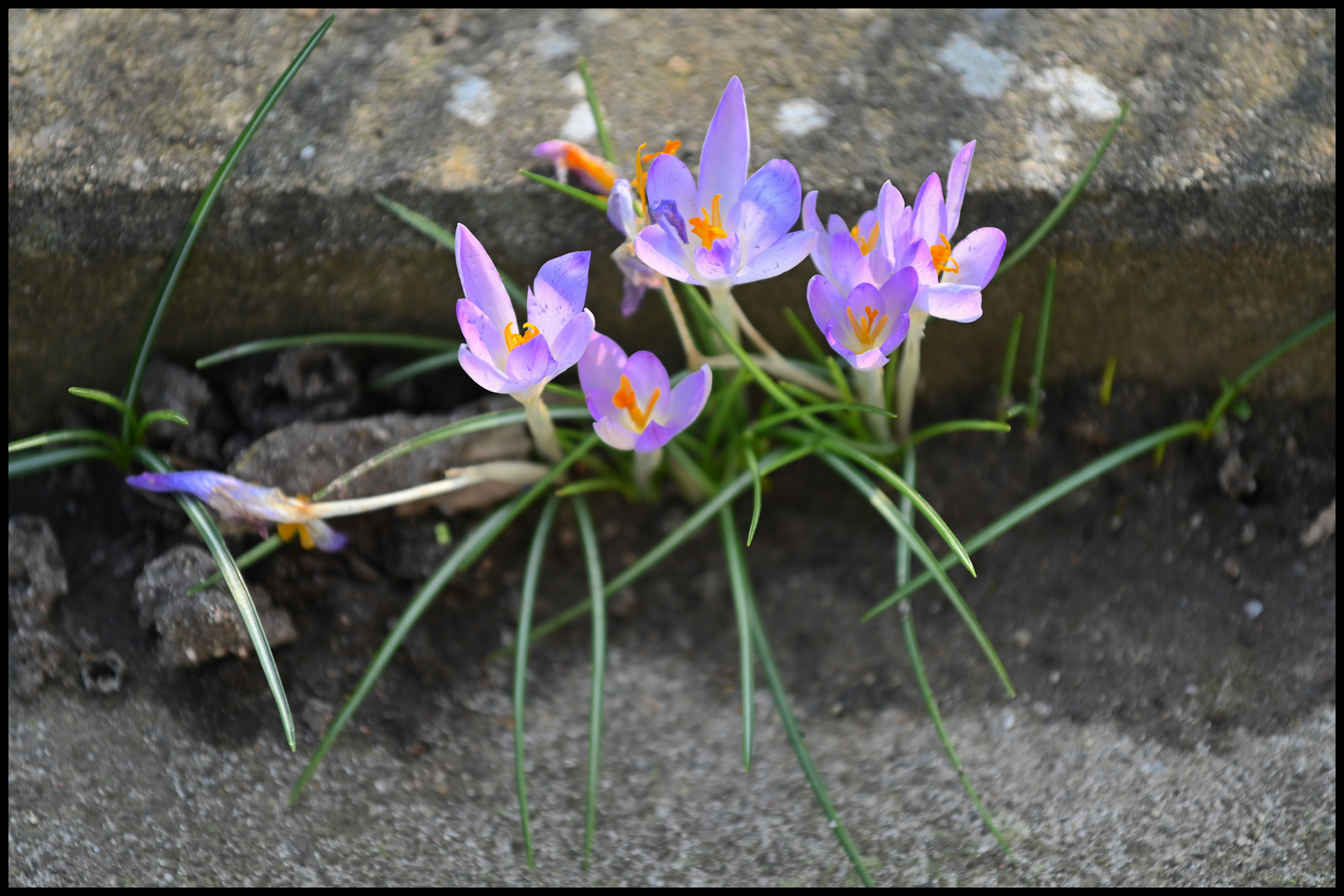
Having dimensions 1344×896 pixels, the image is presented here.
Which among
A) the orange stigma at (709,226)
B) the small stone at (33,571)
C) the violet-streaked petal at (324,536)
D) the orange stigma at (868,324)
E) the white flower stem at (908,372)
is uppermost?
the orange stigma at (709,226)

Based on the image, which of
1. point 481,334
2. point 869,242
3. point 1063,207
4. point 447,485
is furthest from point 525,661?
point 1063,207

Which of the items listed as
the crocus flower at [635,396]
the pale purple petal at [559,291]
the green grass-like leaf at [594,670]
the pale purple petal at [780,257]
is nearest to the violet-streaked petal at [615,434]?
the crocus flower at [635,396]

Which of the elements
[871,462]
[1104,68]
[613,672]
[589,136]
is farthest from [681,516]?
[1104,68]

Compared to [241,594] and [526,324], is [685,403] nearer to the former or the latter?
[526,324]

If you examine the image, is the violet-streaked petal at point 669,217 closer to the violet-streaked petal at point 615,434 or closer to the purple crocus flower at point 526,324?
the purple crocus flower at point 526,324

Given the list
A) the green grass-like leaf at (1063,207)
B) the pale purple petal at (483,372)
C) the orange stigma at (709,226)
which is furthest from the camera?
the green grass-like leaf at (1063,207)

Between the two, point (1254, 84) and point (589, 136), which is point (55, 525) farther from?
point (1254, 84)

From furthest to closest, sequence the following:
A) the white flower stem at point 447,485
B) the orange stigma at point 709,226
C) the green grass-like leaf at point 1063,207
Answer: the green grass-like leaf at point 1063,207 → the white flower stem at point 447,485 → the orange stigma at point 709,226
